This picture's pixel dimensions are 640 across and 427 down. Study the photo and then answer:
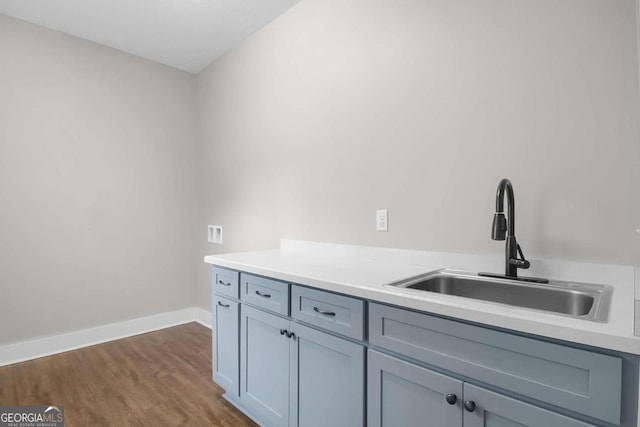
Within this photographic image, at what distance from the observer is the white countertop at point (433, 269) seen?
782 millimetres

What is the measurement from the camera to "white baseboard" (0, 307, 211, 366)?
257cm

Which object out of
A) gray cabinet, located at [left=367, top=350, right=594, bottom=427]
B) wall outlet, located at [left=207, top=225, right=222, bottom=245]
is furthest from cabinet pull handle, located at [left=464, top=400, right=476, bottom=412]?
wall outlet, located at [left=207, top=225, right=222, bottom=245]

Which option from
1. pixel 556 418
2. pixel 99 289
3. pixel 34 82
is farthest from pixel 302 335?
pixel 34 82

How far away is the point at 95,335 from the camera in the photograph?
2.95m

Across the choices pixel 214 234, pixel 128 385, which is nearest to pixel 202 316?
pixel 214 234

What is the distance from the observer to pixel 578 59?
1.27 meters

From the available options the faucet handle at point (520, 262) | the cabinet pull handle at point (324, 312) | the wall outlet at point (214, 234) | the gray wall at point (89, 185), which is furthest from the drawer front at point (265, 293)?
the gray wall at point (89, 185)

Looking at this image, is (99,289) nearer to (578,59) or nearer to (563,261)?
(563,261)

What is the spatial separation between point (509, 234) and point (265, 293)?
1128 mm

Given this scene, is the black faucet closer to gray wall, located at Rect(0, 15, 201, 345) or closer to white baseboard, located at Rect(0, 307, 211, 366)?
white baseboard, located at Rect(0, 307, 211, 366)

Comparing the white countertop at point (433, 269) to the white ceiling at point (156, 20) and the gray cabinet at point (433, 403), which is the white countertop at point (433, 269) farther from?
the white ceiling at point (156, 20)

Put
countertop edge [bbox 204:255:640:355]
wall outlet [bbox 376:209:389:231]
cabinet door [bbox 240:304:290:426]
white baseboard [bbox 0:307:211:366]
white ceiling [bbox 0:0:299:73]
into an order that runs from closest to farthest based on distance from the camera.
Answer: countertop edge [bbox 204:255:640:355], cabinet door [bbox 240:304:290:426], wall outlet [bbox 376:209:389:231], white ceiling [bbox 0:0:299:73], white baseboard [bbox 0:307:211:366]

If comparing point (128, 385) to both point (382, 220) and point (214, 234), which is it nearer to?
point (214, 234)

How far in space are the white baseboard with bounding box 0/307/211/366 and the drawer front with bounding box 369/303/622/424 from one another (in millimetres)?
2769
